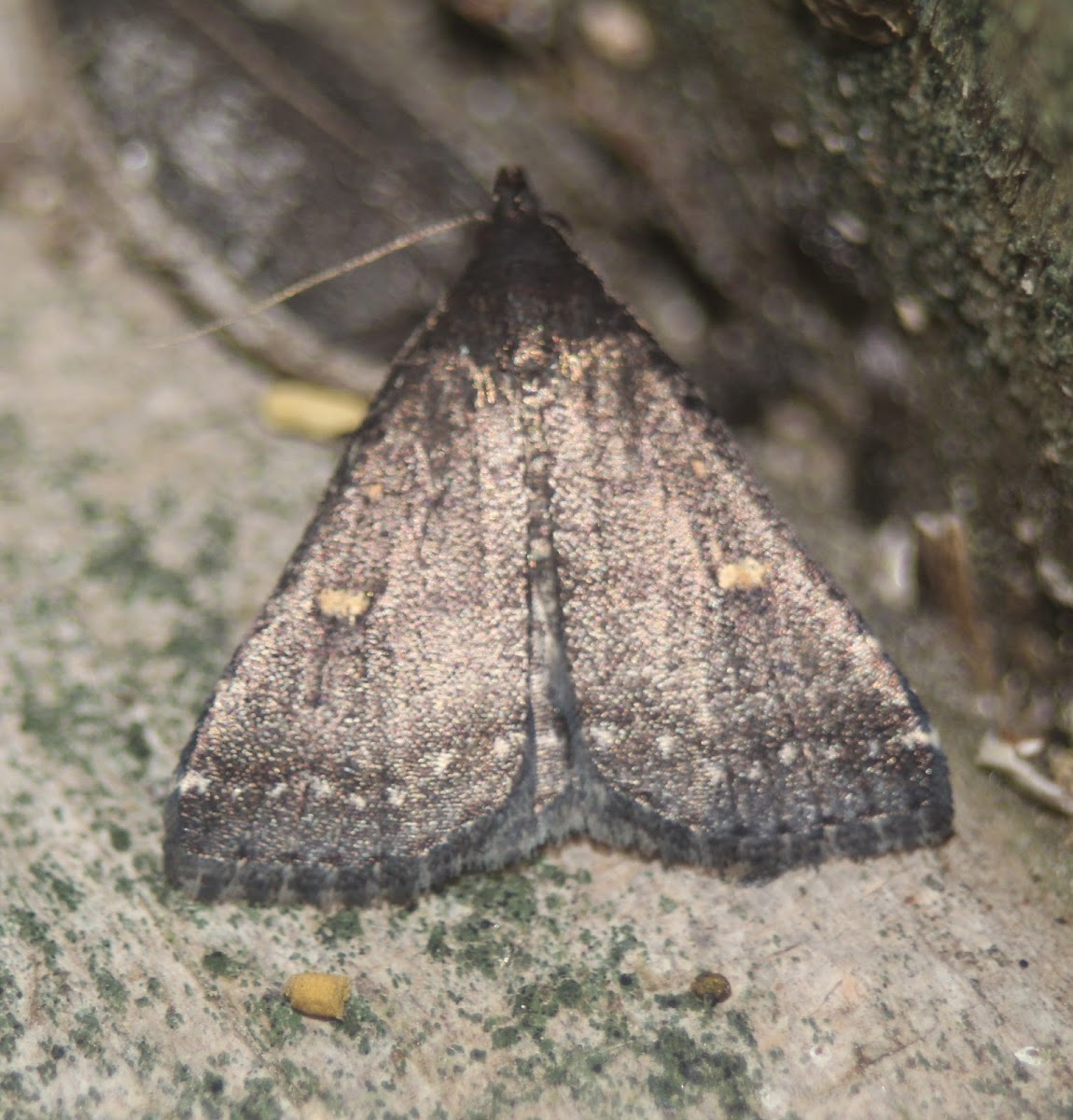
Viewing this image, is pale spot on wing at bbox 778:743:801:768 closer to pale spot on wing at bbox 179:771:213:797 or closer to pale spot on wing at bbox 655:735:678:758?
pale spot on wing at bbox 655:735:678:758

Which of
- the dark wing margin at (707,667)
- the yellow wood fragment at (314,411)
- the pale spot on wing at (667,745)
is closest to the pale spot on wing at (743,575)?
the dark wing margin at (707,667)

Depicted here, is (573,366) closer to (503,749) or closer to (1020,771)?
(503,749)

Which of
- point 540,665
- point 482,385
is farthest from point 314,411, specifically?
point 540,665

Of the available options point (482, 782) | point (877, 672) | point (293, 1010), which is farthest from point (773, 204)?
point (293, 1010)

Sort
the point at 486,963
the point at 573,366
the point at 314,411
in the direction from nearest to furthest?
the point at 486,963 < the point at 573,366 < the point at 314,411

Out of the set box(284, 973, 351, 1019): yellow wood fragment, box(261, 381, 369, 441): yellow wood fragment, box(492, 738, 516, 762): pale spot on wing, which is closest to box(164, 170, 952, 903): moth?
box(492, 738, 516, 762): pale spot on wing

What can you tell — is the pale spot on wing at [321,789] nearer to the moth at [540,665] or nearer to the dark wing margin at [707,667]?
the moth at [540,665]
